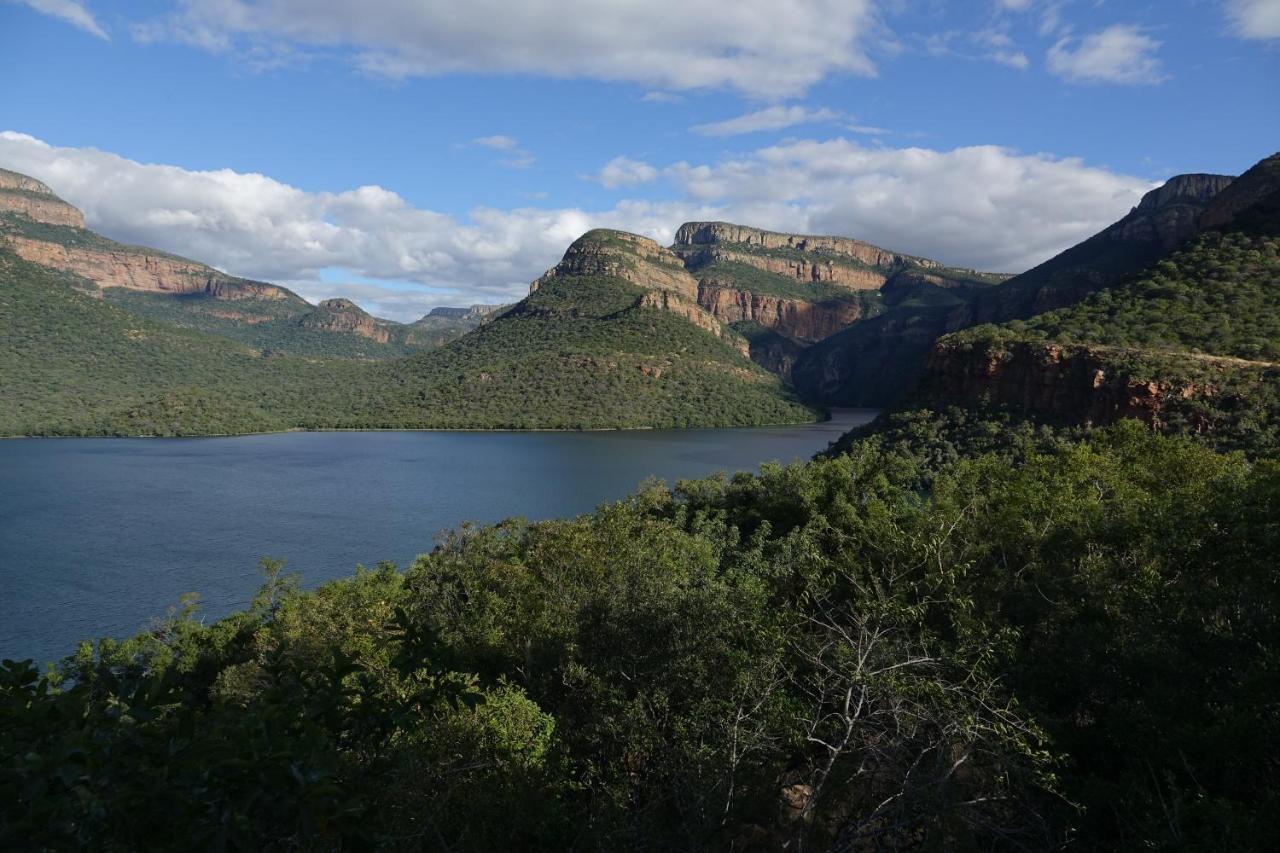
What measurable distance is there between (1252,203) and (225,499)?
102 metres

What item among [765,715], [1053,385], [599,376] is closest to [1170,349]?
[1053,385]

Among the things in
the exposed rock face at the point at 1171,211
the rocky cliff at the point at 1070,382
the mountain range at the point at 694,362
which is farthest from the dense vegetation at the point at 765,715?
the exposed rock face at the point at 1171,211

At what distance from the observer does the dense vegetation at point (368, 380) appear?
450ft

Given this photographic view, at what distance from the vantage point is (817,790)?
841 centimetres

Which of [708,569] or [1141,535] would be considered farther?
[708,569]

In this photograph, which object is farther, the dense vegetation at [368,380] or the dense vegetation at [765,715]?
the dense vegetation at [368,380]

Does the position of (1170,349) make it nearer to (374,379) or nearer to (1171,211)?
(1171,211)

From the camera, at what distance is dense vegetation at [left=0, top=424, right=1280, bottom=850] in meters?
3.81

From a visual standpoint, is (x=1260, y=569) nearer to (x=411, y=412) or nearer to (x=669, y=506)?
(x=669, y=506)

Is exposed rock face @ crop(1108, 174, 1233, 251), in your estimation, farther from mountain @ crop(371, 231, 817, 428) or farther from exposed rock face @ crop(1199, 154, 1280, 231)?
mountain @ crop(371, 231, 817, 428)

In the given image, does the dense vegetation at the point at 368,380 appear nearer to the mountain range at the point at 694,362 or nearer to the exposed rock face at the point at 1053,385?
the mountain range at the point at 694,362

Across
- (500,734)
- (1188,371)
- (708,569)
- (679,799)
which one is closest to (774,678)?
(679,799)

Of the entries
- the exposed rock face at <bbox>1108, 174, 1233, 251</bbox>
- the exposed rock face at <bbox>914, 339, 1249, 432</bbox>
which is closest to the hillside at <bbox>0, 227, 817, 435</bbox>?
the exposed rock face at <bbox>1108, 174, 1233, 251</bbox>

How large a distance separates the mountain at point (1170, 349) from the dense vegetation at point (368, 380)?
3498 inches
